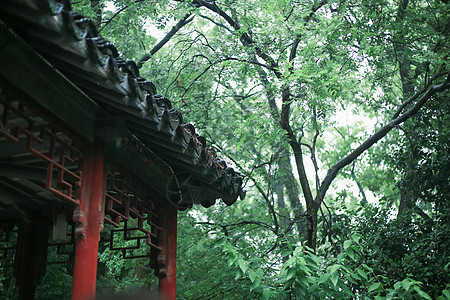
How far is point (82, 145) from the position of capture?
3.99 meters

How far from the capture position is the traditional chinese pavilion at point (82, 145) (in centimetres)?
310

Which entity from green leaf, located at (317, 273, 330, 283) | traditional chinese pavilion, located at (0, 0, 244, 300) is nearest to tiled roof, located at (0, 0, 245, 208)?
traditional chinese pavilion, located at (0, 0, 244, 300)

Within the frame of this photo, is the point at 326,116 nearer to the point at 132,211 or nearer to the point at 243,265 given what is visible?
the point at 243,265

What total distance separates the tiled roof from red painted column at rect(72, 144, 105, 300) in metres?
0.41

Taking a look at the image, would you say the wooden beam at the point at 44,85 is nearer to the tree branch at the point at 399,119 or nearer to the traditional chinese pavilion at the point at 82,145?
the traditional chinese pavilion at the point at 82,145

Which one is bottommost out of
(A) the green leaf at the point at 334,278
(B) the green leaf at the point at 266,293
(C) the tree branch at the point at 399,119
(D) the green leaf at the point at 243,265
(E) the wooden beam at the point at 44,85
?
(B) the green leaf at the point at 266,293

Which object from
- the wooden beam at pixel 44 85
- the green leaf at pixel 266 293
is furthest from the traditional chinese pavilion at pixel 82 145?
the green leaf at pixel 266 293

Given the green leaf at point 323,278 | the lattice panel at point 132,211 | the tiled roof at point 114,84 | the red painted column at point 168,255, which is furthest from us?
the green leaf at point 323,278

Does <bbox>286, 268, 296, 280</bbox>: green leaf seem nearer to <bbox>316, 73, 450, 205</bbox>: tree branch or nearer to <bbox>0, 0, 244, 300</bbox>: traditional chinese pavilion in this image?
<bbox>0, 0, 244, 300</bbox>: traditional chinese pavilion

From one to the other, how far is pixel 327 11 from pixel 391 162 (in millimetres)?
2883

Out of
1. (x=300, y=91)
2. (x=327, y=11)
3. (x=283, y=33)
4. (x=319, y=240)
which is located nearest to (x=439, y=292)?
(x=319, y=240)

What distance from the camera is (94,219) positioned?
395 centimetres

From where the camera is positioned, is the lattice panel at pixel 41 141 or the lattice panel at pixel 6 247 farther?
the lattice panel at pixel 6 247

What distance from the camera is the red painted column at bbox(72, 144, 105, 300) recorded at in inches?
150
